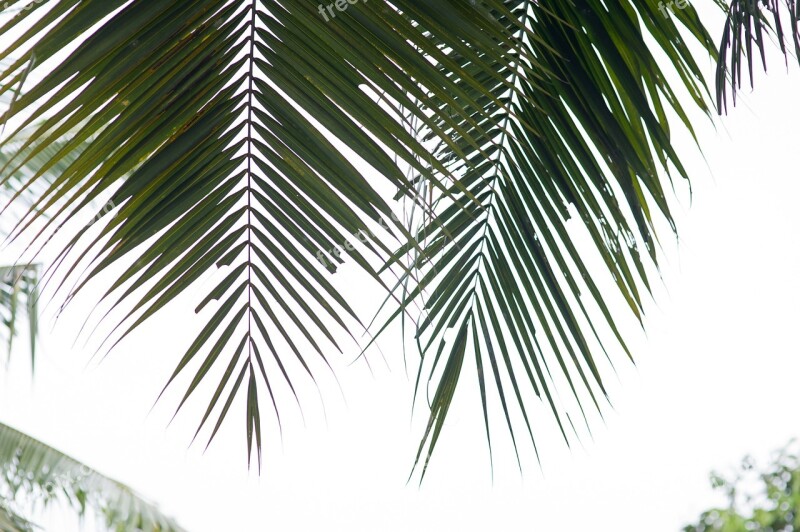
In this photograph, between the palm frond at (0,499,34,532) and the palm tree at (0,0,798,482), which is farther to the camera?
the palm frond at (0,499,34,532)

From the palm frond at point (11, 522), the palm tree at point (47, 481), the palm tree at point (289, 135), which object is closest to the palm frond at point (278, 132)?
the palm tree at point (289, 135)

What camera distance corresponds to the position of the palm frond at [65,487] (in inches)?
122

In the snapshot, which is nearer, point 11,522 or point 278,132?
point 278,132

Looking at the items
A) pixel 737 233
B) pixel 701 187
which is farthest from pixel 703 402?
pixel 701 187

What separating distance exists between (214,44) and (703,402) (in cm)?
1807

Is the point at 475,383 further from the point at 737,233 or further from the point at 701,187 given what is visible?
the point at 737,233

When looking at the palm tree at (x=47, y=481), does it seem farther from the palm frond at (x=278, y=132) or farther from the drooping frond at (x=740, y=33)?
the drooping frond at (x=740, y=33)

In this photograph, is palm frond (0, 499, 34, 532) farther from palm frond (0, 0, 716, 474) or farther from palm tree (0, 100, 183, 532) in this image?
palm frond (0, 0, 716, 474)

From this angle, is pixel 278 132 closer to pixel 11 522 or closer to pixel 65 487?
pixel 11 522

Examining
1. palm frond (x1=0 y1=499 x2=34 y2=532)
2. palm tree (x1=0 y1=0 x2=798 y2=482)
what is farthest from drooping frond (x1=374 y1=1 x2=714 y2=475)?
palm frond (x1=0 y1=499 x2=34 y2=532)

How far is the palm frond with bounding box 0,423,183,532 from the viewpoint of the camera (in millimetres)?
3100

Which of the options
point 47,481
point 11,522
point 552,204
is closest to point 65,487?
point 47,481

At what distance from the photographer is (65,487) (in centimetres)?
340

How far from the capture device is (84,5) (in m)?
0.56
